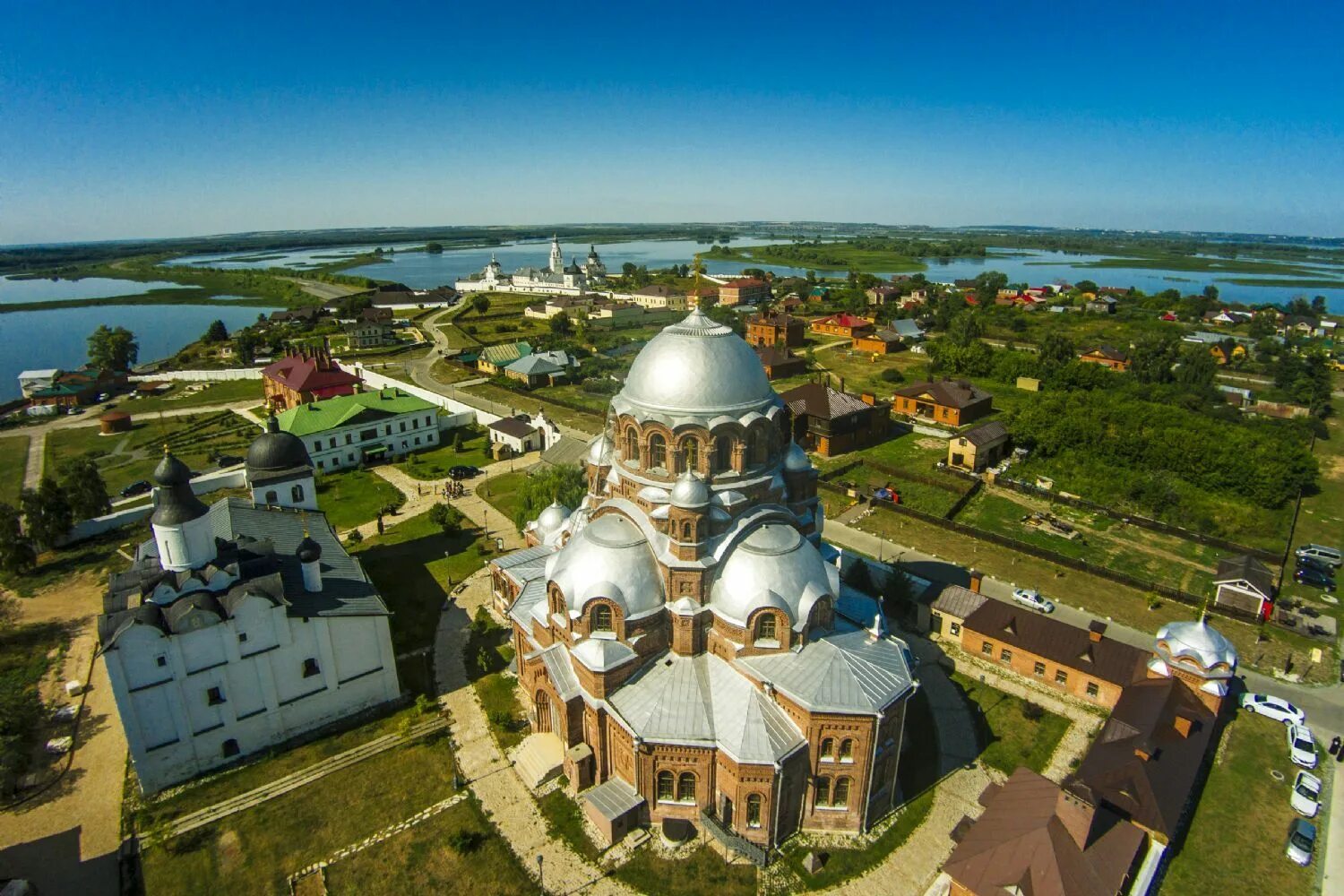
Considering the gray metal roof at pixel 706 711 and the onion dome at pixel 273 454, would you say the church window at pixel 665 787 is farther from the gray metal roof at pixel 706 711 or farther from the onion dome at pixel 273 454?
the onion dome at pixel 273 454

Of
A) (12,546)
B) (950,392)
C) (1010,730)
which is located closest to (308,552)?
(12,546)

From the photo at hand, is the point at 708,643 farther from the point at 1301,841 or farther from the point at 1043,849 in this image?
the point at 1301,841

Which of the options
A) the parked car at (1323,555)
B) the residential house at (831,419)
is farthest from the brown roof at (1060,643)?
the residential house at (831,419)

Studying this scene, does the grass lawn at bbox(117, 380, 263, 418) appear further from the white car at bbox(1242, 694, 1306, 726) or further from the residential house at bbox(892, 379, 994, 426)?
the white car at bbox(1242, 694, 1306, 726)

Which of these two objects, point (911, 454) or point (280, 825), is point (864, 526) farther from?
point (280, 825)

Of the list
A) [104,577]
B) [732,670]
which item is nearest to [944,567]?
[732,670]

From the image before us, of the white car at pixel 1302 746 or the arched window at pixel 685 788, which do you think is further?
the white car at pixel 1302 746
